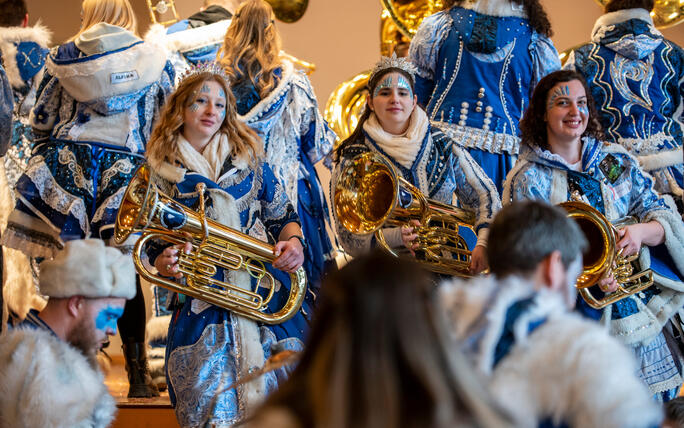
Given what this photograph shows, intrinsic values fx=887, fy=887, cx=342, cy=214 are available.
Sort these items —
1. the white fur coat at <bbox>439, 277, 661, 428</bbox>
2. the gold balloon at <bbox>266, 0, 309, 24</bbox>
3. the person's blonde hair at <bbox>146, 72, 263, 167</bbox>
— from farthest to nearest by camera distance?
the gold balloon at <bbox>266, 0, 309, 24</bbox> < the person's blonde hair at <bbox>146, 72, 263, 167</bbox> < the white fur coat at <bbox>439, 277, 661, 428</bbox>

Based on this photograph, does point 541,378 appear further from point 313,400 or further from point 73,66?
point 73,66

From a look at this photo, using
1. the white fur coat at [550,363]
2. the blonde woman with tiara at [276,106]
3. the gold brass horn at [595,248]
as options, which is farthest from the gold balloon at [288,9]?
the white fur coat at [550,363]

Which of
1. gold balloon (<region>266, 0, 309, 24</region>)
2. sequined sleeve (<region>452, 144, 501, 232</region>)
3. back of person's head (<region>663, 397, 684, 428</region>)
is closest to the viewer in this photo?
back of person's head (<region>663, 397, 684, 428</region>)

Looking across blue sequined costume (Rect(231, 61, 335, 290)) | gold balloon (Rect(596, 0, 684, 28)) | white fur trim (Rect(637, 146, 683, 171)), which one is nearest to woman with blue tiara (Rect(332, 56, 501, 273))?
blue sequined costume (Rect(231, 61, 335, 290))

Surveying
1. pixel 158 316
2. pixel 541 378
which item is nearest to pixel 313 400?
pixel 541 378

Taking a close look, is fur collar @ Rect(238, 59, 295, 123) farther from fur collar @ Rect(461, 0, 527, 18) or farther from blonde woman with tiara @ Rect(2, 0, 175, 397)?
fur collar @ Rect(461, 0, 527, 18)

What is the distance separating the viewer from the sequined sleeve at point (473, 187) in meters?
3.63

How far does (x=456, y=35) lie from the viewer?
421 centimetres

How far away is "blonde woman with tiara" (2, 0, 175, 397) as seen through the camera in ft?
12.9

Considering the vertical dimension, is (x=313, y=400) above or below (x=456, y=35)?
below

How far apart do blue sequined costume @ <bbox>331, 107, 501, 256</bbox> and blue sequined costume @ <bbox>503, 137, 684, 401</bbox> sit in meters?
0.16

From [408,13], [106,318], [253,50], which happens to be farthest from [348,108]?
[106,318]

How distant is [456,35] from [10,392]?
2.74 meters

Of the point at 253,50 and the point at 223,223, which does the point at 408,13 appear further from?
the point at 223,223
